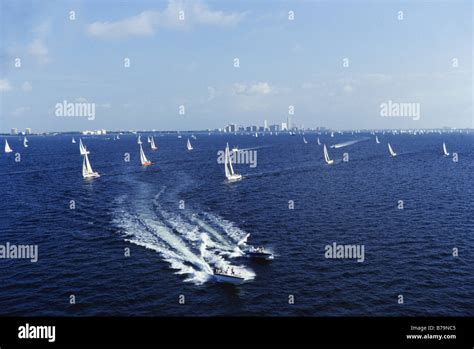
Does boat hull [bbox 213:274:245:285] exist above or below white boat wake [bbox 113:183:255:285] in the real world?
below

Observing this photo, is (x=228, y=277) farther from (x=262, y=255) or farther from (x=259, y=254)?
(x=262, y=255)

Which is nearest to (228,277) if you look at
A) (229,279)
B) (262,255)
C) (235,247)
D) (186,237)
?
(229,279)

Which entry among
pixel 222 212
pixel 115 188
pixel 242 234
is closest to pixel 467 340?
pixel 242 234

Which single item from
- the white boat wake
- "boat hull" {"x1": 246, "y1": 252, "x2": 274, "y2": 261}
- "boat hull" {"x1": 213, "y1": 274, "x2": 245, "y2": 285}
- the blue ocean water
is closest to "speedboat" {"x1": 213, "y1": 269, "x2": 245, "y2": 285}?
"boat hull" {"x1": 213, "y1": 274, "x2": 245, "y2": 285}

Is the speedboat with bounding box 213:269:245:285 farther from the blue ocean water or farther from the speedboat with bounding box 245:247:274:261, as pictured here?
the speedboat with bounding box 245:247:274:261

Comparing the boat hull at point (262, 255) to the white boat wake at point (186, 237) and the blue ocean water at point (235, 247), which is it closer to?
the blue ocean water at point (235, 247)

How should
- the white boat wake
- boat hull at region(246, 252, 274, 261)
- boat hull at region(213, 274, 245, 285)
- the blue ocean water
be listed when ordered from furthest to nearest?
boat hull at region(246, 252, 274, 261) → the white boat wake → boat hull at region(213, 274, 245, 285) → the blue ocean water
